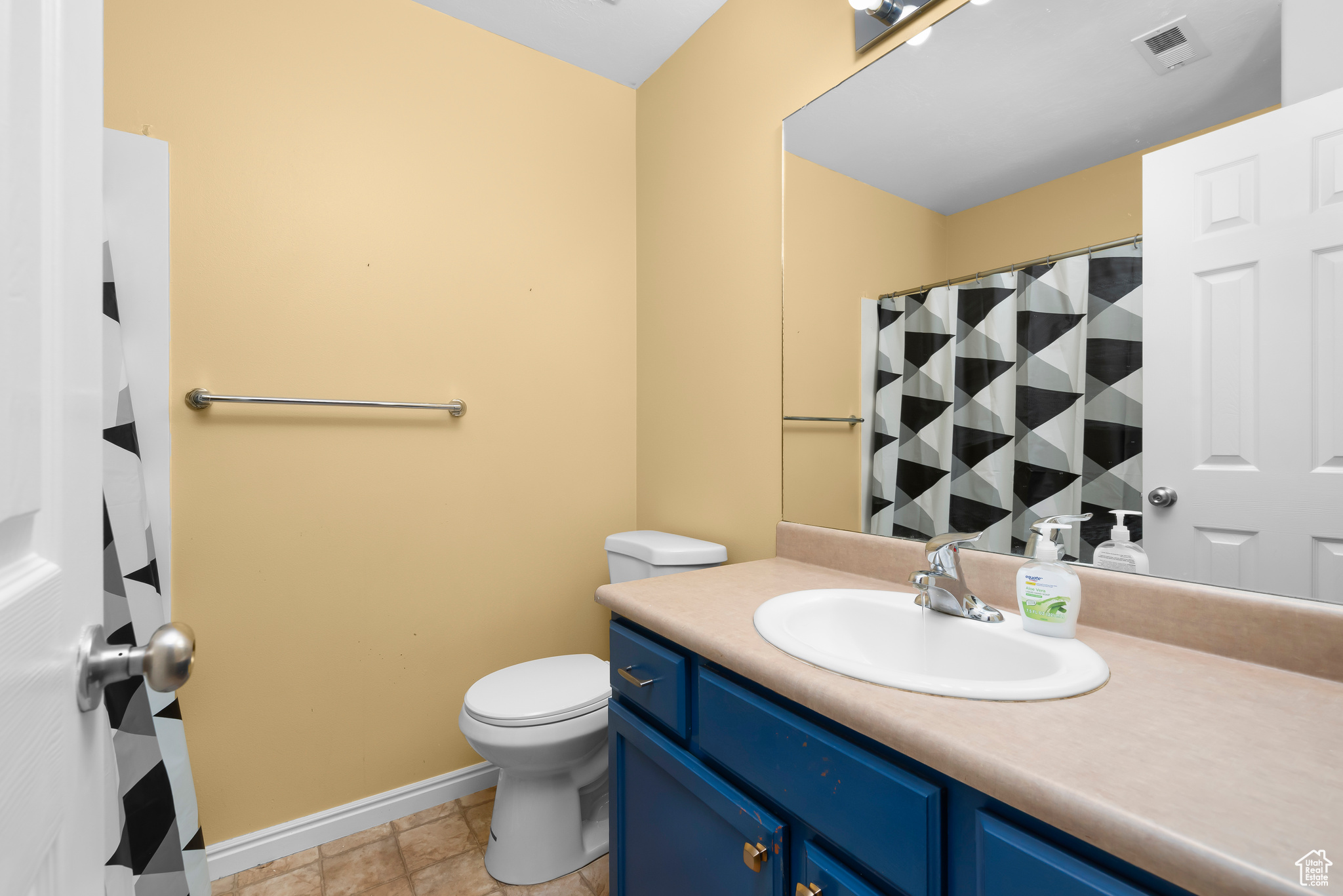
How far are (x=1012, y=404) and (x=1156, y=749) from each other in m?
0.66

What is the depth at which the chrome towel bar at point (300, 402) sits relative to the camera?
1438 mm

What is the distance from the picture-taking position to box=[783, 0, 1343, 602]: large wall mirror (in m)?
0.81

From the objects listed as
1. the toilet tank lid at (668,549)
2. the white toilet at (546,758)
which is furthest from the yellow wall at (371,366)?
the white toilet at (546,758)

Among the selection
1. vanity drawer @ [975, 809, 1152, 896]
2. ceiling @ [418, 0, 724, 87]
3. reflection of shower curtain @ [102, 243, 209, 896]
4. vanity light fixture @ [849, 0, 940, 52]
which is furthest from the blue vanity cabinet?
ceiling @ [418, 0, 724, 87]

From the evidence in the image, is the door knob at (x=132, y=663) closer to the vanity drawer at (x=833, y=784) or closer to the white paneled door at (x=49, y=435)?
the white paneled door at (x=49, y=435)

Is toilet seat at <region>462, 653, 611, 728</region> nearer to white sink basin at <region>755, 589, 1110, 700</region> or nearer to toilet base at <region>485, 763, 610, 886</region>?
toilet base at <region>485, 763, 610, 886</region>

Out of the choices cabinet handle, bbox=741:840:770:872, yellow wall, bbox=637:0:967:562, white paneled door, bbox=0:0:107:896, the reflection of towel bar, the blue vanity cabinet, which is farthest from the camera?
yellow wall, bbox=637:0:967:562

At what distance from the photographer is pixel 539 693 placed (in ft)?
4.96

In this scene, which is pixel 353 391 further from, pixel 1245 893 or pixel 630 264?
pixel 1245 893

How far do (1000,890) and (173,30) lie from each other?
2.22 metres

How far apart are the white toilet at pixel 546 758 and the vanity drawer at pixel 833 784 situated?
53 centimetres

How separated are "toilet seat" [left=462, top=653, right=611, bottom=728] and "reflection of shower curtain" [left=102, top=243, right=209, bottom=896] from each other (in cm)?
62

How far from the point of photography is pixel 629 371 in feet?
7.04

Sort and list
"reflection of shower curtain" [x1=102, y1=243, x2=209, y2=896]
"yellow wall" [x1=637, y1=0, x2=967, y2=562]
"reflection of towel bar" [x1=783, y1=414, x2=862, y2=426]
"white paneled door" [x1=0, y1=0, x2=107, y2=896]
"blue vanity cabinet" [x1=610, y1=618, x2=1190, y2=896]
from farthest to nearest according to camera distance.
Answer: "yellow wall" [x1=637, y1=0, x2=967, y2=562], "reflection of towel bar" [x1=783, y1=414, x2=862, y2=426], "reflection of shower curtain" [x1=102, y1=243, x2=209, y2=896], "blue vanity cabinet" [x1=610, y1=618, x2=1190, y2=896], "white paneled door" [x1=0, y1=0, x2=107, y2=896]
